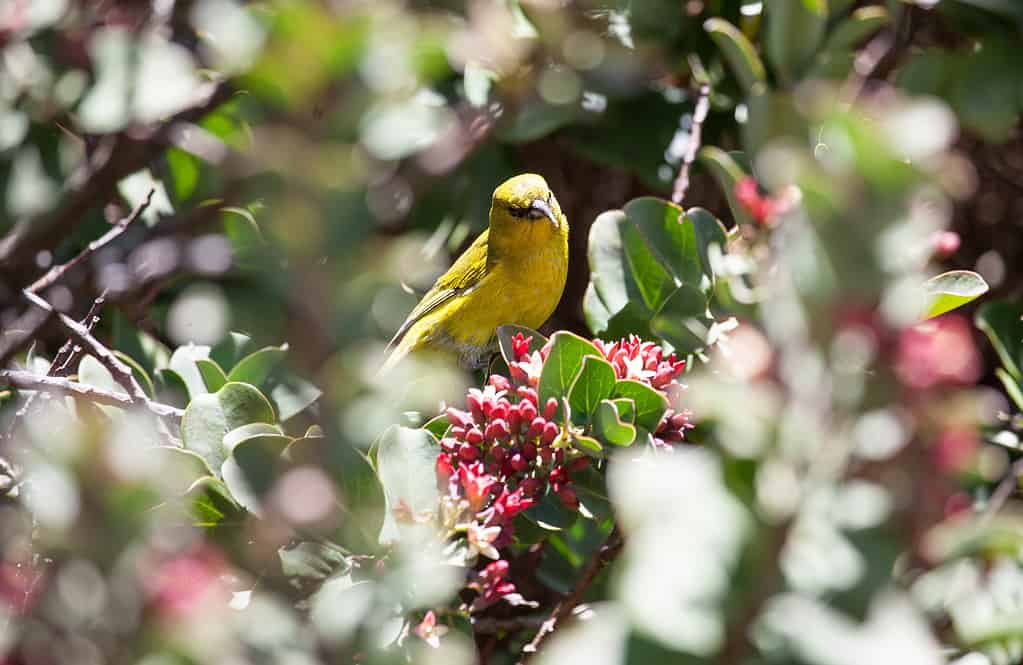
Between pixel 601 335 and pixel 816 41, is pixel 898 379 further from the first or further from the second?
pixel 816 41

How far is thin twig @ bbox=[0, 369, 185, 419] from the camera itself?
2266mm

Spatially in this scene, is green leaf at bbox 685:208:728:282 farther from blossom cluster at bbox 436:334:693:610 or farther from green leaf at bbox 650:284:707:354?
blossom cluster at bbox 436:334:693:610

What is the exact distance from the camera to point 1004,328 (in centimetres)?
271

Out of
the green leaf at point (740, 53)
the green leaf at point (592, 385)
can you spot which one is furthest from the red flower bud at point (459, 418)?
the green leaf at point (740, 53)

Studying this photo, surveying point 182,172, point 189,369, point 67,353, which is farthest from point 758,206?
point 182,172

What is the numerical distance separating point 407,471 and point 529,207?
2.71m

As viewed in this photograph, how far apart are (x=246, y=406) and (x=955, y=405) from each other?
5.44 ft

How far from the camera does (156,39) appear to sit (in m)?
3.43

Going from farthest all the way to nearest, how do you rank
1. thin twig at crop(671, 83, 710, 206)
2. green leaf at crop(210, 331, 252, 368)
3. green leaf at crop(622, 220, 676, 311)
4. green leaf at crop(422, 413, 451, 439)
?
thin twig at crop(671, 83, 710, 206), green leaf at crop(210, 331, 252, 368), green leaf at crop(622, 220, 676, 311), green leaf at crop(422, 413, 451, 439)

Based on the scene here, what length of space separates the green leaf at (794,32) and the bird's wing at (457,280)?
215 centimetres

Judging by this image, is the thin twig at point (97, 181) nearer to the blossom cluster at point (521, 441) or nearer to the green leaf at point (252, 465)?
the blossom cluster at point (521, 441)

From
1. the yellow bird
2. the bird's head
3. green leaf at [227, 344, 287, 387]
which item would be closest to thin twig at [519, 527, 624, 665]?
green leaf at [227, 344, 287, 387]

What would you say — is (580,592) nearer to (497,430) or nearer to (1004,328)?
(497,430)

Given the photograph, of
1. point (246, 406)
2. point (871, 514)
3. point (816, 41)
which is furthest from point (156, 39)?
point (871, 514)
